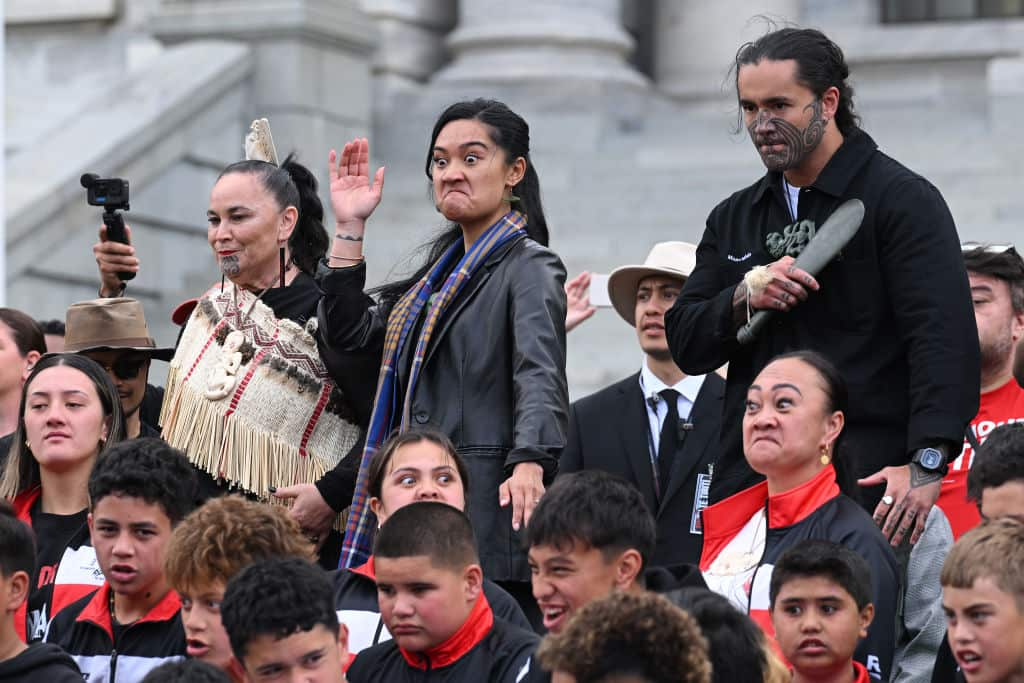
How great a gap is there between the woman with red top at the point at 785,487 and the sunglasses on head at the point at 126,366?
2.35m

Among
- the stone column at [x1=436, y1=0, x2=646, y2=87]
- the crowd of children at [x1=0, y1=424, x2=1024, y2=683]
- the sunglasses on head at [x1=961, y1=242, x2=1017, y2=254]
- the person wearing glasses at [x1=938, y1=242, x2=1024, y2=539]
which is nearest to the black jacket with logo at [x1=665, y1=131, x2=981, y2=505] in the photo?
the crowd of children at [x1=0, y1=424, x2=1024, y2=683]

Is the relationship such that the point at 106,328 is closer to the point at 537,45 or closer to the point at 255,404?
the point at 255,404

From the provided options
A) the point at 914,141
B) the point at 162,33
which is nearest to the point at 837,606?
the point at 914,141

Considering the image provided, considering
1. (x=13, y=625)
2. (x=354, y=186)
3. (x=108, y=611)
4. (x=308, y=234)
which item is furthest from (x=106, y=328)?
(x=13, y=625)

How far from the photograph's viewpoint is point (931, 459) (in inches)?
213

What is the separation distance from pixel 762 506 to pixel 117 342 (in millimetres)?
2494

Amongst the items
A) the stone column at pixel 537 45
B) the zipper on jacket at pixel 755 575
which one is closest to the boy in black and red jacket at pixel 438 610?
the zipper on jacket at pixel 755 575

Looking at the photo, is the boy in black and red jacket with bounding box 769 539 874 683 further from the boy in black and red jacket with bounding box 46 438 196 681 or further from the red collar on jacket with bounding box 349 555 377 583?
the boy in black and red jacket with bounding box 46 438 196 681

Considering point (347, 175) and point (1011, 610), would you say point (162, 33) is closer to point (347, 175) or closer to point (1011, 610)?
point (347, 175)

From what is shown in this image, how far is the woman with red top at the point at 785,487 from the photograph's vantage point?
545cm

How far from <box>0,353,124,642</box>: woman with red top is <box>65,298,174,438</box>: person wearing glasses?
48cm

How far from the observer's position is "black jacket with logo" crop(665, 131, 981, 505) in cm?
552

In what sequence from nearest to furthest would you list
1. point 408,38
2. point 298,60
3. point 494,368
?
1. point 494,368
2. point 298,60
3. point 408,38

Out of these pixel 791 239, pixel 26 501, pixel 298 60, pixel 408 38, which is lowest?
pixel 26 501
